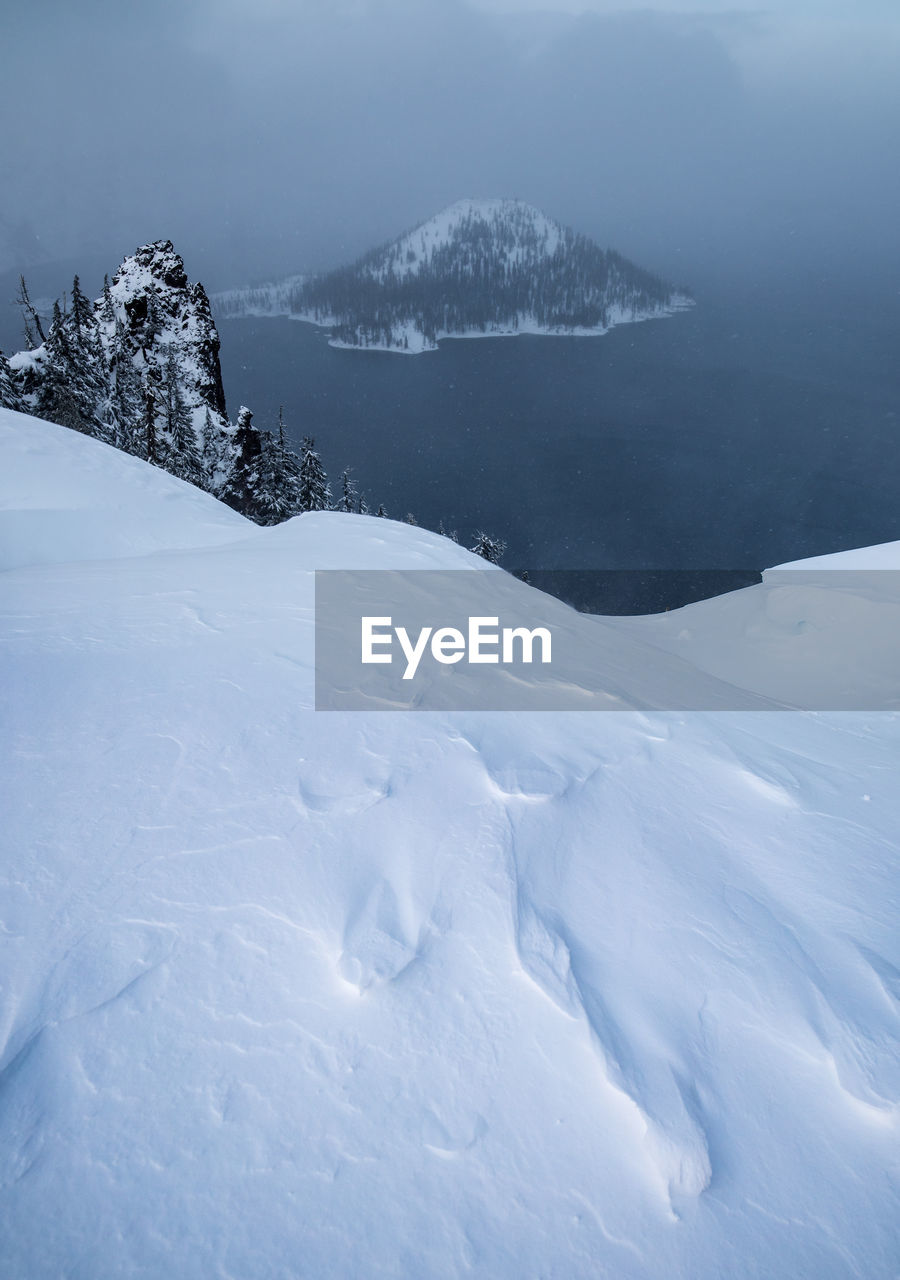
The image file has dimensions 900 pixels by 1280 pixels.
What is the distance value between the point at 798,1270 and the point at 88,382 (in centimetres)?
3510

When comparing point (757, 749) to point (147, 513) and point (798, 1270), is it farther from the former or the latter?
point (147, 513)

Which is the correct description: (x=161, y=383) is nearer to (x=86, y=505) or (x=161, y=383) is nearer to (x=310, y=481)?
(x=310, y=481)

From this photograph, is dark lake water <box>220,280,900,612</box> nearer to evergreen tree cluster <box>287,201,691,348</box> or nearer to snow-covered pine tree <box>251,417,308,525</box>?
evergreen tree cluster <box>287,201,691,348</box>

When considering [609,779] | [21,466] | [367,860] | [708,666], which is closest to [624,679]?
[609,779]

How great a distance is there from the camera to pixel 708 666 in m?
9.56

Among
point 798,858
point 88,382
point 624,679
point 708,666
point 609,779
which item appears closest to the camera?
point 798,858

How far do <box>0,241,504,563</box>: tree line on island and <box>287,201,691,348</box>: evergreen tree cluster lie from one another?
95474 millimetres

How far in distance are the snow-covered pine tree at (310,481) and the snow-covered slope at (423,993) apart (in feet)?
102

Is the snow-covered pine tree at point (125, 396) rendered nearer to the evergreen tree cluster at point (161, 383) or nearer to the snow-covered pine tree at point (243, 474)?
the evergreen tree cluster at point (161, 383)

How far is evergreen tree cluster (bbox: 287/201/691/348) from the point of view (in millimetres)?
130500

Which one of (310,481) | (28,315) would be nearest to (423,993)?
(310,481)

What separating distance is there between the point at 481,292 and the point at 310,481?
5426 inches

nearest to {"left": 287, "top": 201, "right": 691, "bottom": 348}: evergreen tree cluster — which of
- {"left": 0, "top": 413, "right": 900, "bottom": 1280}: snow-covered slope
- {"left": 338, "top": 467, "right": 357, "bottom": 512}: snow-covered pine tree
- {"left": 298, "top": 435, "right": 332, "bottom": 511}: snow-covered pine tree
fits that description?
{"left": 338, "top": 467, "right": 357, "bottom": 512}: snow-covered pine tree

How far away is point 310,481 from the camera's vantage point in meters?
34.0
